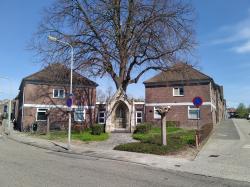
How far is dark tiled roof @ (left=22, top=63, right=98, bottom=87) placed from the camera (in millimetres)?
30459

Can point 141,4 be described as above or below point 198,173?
above

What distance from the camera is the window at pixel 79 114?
4125 centimetres

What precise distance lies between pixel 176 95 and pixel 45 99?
17266mm

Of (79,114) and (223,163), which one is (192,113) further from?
(223,163)

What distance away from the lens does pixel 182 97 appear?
4234 centimetres

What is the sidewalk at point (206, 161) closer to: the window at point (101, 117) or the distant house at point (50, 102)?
the distant house at point (50, 102)

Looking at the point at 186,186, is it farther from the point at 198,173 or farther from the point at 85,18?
the point at 85,18

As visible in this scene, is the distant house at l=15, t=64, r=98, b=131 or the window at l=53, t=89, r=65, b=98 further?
the window at l=53, t=89, r=65, b=98

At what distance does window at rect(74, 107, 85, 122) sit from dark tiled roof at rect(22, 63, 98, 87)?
3.30m

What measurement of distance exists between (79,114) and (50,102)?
4.05 m

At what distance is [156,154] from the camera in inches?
668

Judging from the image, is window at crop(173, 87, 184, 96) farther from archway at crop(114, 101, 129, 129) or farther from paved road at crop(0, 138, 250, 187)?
paved road at crop(0, 138, 250, 187)

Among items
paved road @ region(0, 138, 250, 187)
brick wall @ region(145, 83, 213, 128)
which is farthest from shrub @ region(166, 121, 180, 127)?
paved road @ region(0, 138, 250, 187)

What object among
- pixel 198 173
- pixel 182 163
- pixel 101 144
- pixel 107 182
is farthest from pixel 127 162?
pixel 101 144
